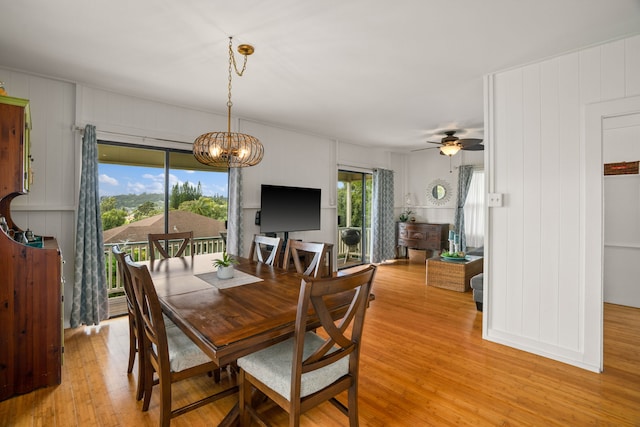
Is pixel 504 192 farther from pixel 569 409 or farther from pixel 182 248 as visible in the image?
pixel 182 248

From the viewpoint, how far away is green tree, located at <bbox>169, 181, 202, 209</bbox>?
4.08m

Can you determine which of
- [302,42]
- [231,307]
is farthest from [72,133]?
[231,307]

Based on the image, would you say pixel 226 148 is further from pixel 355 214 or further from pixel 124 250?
pixel 355 214

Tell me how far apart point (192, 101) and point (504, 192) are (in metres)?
3.69

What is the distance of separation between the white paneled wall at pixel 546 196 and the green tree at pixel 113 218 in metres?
4.22

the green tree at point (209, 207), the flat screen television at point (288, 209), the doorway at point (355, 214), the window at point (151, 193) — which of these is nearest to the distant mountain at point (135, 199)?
the window at point (151, 193)

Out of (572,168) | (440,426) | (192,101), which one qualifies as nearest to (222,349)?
(440,426)

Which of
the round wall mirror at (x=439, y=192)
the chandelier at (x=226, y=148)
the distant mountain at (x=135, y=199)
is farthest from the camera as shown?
the round wall mirror at (x=439, y=192)

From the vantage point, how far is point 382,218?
6.94 metres

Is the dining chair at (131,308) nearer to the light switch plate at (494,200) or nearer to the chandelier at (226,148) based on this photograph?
the chandelier at (226,148)

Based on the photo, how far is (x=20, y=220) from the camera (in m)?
2.98

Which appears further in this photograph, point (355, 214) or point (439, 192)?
point (439, 192)

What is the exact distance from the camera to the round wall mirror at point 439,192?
7004 mm

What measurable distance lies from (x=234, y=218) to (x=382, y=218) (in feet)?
12.2
